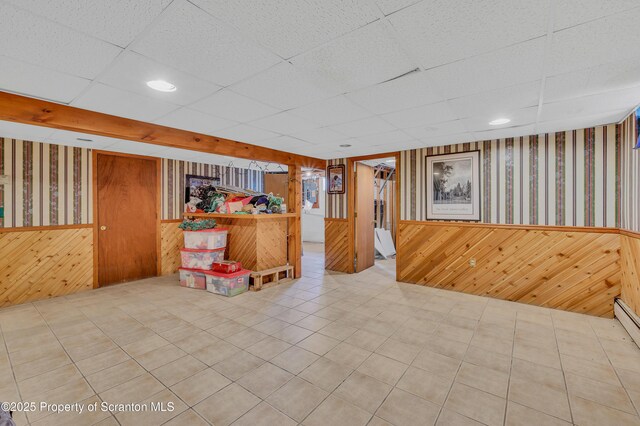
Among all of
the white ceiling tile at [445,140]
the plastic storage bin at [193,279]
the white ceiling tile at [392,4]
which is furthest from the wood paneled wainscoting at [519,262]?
the white ceiling tile at [392,4]

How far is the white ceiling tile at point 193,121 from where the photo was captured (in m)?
3.24

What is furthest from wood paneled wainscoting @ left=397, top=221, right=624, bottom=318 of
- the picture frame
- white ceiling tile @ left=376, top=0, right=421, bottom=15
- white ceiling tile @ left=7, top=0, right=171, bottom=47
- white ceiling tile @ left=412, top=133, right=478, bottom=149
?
white ceiling tile @ left=7, top=0, right=171, bottom=47

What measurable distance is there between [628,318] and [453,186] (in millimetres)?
2600

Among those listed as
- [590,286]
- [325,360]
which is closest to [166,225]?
[325,360]

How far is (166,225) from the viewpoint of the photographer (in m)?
6.01

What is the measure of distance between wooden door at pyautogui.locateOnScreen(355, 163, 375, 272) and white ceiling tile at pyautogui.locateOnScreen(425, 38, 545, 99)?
3.68 metres

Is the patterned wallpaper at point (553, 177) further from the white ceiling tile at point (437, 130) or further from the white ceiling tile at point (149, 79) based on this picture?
the white ceiling tile at point (149, 79)

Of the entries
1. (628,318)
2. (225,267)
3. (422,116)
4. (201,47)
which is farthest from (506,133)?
(225,267)

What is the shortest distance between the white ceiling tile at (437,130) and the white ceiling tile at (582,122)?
3.20 ft

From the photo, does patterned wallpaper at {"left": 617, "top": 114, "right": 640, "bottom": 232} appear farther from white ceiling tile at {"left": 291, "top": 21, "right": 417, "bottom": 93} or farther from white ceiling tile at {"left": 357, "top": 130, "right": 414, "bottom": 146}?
white ceiling tile at {"left": 291, "top": 21, "right": 417, "bottom": 93}

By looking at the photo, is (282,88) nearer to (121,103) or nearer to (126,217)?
(121,103)

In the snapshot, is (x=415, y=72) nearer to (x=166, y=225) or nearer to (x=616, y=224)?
(x=616, y=224)

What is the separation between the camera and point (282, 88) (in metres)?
2.55

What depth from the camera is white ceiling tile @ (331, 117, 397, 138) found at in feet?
11.6
